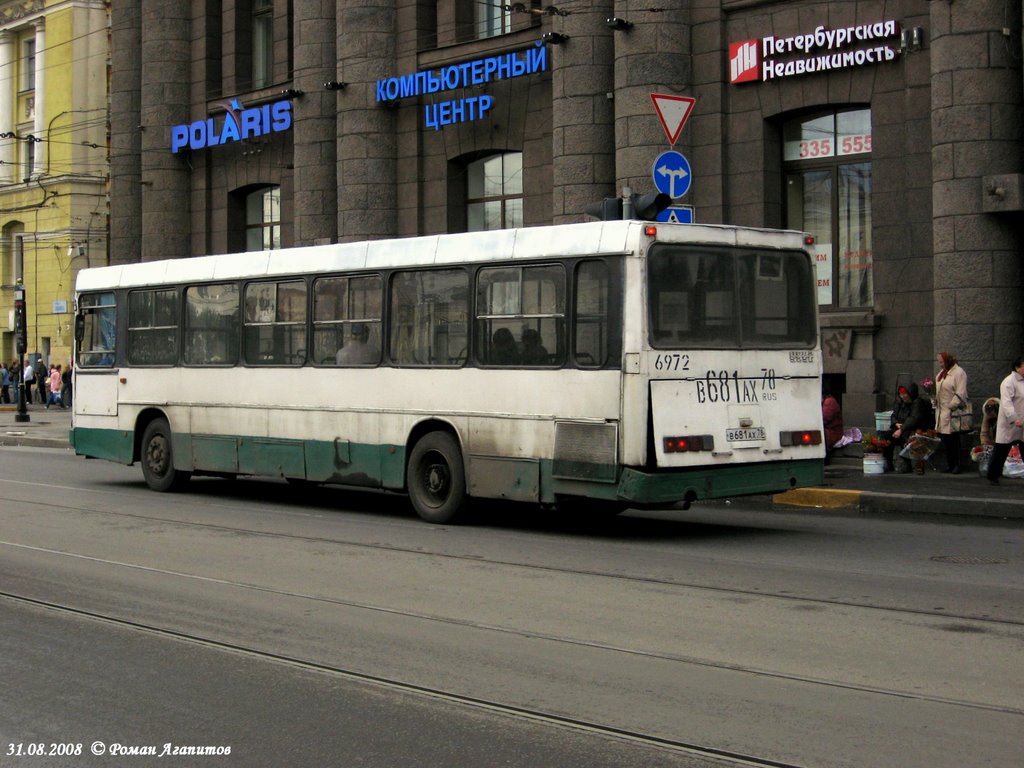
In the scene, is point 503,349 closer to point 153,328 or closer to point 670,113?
point 670,113

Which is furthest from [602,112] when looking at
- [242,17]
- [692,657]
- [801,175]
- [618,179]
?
[692,657]

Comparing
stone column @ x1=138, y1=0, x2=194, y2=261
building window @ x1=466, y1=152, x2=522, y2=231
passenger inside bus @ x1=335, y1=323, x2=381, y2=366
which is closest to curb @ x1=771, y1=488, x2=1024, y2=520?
passenger inside bus @ x1=335, y1=323, x2=381, y2=366

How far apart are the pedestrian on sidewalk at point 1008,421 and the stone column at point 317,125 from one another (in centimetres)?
1610

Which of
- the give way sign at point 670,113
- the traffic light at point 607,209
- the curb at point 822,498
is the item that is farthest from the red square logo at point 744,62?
the curb at point 822,498

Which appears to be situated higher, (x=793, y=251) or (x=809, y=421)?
(x=793, y=251)

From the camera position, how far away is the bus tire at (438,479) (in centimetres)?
1411

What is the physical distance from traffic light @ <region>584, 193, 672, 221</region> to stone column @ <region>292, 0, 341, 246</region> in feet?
47.1

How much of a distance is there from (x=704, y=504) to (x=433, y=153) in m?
12.8

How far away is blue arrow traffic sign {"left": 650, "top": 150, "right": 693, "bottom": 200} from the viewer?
53.3 ft

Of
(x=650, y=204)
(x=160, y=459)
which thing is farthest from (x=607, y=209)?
(x=160, y=459)

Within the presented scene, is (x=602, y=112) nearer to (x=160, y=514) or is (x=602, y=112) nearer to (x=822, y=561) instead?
(x=160, y=514)

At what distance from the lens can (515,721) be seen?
20.6ft

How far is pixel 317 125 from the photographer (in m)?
29.2

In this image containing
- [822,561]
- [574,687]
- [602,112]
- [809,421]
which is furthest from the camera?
[602,112]
